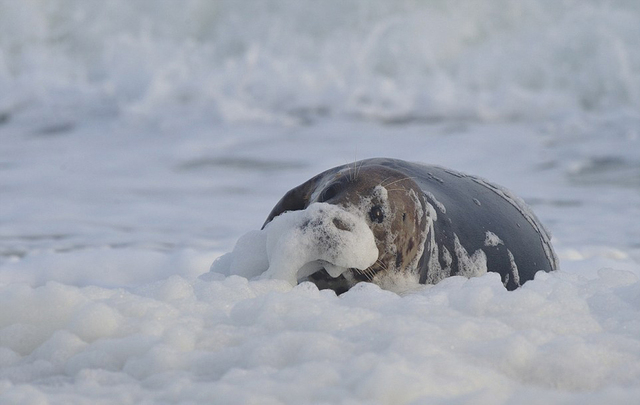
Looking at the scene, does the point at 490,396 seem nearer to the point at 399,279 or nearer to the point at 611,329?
the point at 611,329

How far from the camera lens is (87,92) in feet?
35.8

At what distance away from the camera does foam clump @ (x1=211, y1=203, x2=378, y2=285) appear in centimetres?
278

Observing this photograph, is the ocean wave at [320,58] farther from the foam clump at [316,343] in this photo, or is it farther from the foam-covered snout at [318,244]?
the foam clump at [316,343]

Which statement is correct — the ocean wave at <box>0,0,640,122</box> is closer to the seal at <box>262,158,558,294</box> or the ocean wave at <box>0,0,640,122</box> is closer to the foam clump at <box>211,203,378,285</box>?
the seal at <box>262,158,558,294</box>

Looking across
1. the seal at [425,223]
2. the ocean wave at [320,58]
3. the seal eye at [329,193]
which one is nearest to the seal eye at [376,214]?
the seal at [425,223]

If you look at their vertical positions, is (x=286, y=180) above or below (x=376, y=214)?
above

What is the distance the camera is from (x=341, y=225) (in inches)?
112

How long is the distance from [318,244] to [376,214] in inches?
12.6

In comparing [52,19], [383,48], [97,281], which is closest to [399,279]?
[97,281]

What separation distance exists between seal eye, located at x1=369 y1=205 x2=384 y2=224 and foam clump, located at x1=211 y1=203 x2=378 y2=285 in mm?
87

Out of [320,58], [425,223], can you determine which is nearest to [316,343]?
[425,223]

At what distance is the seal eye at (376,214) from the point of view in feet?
→ 9.87

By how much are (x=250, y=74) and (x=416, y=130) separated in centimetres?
264

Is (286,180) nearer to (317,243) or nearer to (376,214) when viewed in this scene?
(376,214)
